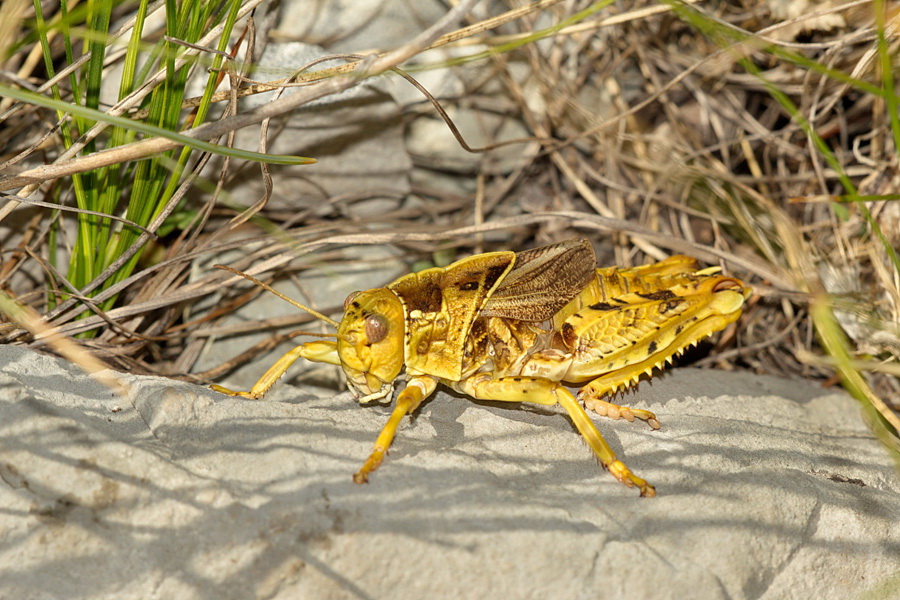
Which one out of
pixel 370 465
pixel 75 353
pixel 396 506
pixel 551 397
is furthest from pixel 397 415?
pixel 75 353

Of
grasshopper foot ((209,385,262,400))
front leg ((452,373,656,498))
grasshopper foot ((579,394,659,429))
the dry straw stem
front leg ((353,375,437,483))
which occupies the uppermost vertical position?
the dry straw stem

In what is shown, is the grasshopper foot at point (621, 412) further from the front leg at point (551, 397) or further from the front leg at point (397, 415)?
the front leg at point (397, 415)

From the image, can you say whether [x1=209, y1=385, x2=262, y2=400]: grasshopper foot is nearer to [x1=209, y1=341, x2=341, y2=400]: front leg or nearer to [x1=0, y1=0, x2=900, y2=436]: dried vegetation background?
[x1=209, y1=341, x2=341, y2=400]: front leg

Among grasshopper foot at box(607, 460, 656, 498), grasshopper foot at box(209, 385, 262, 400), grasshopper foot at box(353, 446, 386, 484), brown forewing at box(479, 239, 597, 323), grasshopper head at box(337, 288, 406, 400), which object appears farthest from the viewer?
brown forewing at box(479, 239, 597, 323)

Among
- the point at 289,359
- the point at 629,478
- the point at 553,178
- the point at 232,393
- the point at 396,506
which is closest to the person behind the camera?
the point at 396,506

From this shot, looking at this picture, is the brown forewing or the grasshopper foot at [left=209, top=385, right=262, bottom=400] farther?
the brown forewing

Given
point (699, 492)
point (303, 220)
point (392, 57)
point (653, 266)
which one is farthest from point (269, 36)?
point (699, 492)

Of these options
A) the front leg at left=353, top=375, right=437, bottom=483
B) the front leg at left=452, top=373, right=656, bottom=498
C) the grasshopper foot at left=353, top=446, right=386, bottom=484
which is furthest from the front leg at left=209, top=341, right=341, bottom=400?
the grasshopper foot at left=353, top=446, right=386, bottom=484

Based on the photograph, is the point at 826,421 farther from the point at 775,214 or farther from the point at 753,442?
the point at 775,214

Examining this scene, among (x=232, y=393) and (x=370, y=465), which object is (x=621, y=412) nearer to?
(x=370, y=465)
